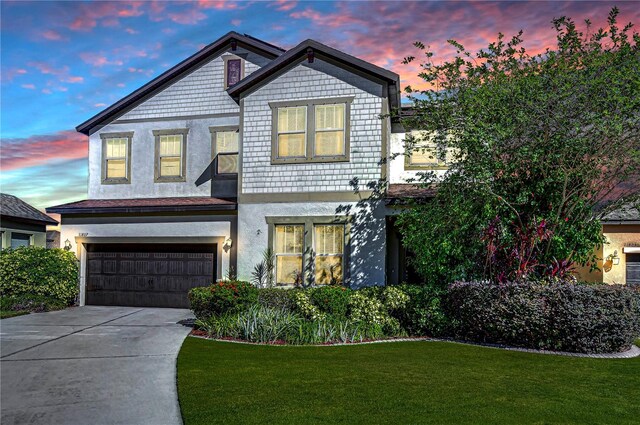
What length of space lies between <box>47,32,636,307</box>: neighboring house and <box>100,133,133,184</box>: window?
47mm

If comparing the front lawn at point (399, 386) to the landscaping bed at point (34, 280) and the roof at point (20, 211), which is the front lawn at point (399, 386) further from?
the roof at point (20, 211)

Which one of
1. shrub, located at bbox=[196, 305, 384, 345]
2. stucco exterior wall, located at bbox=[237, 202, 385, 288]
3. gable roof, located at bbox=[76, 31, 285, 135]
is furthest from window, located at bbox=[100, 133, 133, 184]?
shrub, located at bbox=[196, 305, 384, 345]

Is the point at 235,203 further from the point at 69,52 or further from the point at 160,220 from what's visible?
the point at 69,52

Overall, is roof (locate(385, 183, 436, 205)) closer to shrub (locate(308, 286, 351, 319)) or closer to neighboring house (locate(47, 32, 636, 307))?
neighboring house (locate(47, 32, 636, 307))

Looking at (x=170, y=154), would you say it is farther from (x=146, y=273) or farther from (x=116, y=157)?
(x=146, y=273)

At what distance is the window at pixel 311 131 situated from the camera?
16.1m

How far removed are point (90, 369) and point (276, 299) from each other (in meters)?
5.36

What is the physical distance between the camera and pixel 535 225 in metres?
13.1

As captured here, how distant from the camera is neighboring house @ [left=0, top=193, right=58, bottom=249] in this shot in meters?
23.1

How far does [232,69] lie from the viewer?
20000 mm

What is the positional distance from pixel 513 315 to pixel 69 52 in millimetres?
12273

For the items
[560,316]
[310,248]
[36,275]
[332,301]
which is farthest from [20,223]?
[560,316]

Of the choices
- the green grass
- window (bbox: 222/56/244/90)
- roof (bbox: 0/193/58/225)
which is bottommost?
the green grass

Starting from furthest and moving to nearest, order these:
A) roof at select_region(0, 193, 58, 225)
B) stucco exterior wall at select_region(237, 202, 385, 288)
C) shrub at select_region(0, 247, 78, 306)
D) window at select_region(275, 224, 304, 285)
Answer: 1. roof at select_region(0, 193, 58, 225)
2. shrub at select_region(0, 247, 78, 306)
3. window at select_region(275, 224, 304, 285)
4. stucco exterior wall at select_region(237, 202, 385, 288)
